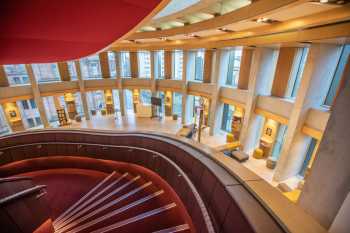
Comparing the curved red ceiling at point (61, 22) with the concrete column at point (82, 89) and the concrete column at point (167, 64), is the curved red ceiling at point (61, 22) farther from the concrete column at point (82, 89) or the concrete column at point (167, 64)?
the concrete column at point (167, 64)

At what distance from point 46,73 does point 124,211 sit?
14.5 m

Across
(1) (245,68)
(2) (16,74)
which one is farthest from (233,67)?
(2) (16,74)

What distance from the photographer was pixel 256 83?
871 centimetres

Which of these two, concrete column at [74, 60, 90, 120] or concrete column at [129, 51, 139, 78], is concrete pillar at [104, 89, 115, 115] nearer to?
concrete column at [74, 60, 90, 120]

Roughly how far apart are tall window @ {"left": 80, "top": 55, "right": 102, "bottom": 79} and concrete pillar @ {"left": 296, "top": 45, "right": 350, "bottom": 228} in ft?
54.3

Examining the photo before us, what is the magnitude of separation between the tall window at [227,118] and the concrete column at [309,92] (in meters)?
5.26

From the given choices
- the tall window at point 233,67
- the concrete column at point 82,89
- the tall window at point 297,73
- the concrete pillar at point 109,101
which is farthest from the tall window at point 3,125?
the tall window at point 297,73

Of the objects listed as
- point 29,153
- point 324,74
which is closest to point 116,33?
point 29,153

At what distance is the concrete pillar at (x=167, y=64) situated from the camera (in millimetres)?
14296

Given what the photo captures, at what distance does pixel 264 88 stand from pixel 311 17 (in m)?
4.63

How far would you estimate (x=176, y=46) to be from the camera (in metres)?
11.9

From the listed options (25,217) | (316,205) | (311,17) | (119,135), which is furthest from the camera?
(119,135)

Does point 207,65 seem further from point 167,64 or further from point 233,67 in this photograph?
point 167,64

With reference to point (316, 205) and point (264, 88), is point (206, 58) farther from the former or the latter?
point (316, 205)
